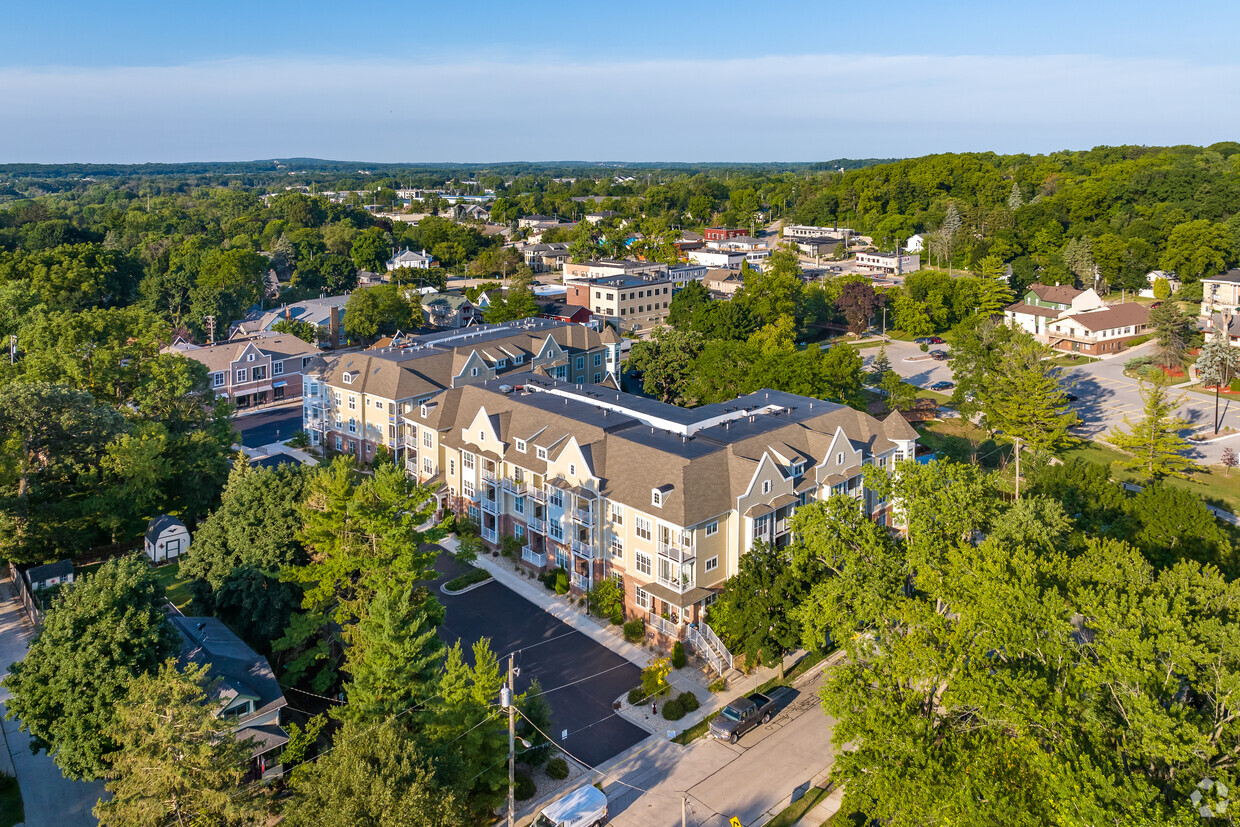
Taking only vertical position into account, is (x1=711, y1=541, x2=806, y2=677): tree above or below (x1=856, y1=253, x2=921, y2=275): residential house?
below

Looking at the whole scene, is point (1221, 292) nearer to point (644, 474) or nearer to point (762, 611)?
point (644, 474)

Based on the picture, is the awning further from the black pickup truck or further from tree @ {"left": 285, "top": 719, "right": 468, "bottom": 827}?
tree @ {"left": 285, "top": 719, "right": 468, "bottom": 827}

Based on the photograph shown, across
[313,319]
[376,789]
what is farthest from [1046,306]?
[376,789]

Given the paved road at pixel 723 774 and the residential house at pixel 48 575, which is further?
the residential house at pixel 48 575

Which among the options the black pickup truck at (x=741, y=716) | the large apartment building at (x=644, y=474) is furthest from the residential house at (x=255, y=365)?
the black pickup truck at (x=741, y=716)

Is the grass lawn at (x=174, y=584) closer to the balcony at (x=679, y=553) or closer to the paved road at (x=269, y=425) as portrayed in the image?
the balcony at (x=679, y=553)

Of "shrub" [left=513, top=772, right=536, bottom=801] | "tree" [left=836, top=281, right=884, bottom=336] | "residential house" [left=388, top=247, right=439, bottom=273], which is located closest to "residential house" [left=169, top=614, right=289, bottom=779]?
"shrub" [left=513, top=772, right=536, bottom=801]
